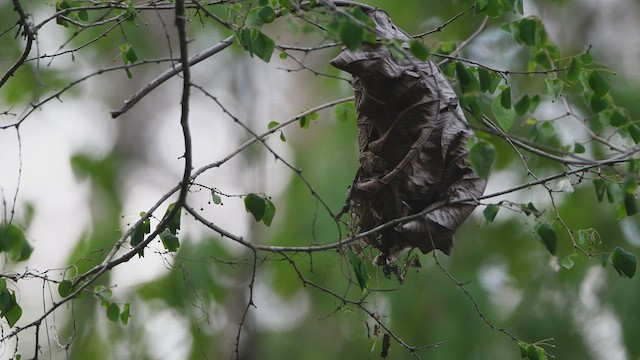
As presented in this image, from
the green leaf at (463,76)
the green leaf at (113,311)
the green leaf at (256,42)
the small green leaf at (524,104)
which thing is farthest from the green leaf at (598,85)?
the green leaf at (113,311)

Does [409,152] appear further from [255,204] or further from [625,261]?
[625,261]

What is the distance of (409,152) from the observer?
67.7 inches

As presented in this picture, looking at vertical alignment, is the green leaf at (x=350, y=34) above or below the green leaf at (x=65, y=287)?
below

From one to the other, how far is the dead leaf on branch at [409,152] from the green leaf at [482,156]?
1.17 feet

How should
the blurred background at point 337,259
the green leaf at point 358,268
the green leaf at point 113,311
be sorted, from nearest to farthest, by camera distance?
the green leaf at point 358,268
the green leaf at point 113,311
the blurred background at point 337,259

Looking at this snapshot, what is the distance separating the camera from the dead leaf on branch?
1.69 meters

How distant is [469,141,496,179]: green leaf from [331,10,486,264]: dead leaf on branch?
1.17 feet

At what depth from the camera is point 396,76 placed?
1.70 metres

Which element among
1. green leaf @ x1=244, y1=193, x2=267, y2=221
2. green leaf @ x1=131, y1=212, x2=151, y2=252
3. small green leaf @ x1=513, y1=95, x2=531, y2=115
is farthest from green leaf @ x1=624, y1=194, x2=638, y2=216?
green leaf @ x1=131, y1=212, x2=151, y2=252

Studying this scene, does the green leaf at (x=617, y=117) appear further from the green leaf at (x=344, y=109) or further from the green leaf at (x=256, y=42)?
the green leaf at (x=344, y=109)

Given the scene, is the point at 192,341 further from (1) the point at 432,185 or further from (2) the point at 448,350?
(1) the point at 432,185

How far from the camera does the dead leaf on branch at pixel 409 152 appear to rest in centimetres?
169

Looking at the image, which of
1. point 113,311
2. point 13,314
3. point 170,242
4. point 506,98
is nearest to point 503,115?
point 506,98

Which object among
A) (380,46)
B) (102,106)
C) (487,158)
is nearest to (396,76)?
(380,46)
